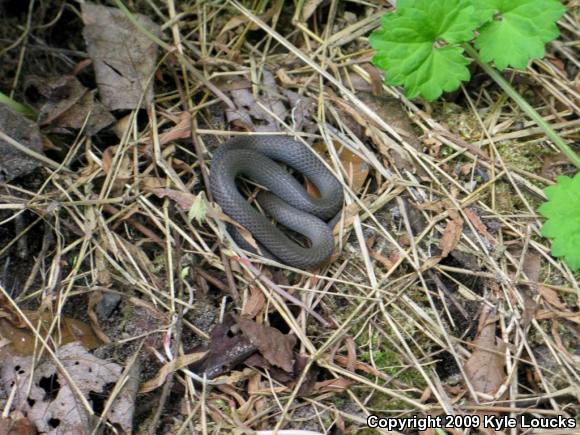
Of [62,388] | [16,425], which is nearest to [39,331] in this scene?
[62,388]

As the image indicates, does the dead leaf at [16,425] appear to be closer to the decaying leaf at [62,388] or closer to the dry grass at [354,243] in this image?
the decaying leaf at [62,388]

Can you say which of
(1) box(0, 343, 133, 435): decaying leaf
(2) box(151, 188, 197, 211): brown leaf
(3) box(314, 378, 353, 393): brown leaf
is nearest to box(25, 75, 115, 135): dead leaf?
(2) box(151, 188, 197, 211): brown leaf

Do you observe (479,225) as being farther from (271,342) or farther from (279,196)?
(271,342)

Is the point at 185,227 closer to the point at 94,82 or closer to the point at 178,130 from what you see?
the point at 178,130

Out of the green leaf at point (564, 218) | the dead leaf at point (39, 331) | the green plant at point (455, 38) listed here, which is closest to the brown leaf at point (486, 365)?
the green leaf at point (564, 218)

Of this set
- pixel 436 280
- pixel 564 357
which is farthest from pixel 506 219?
pixel 564 357

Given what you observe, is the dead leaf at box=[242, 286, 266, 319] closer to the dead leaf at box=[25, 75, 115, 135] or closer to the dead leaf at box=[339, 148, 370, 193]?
the dead leaf at box=[339, 148, 370, 193]
